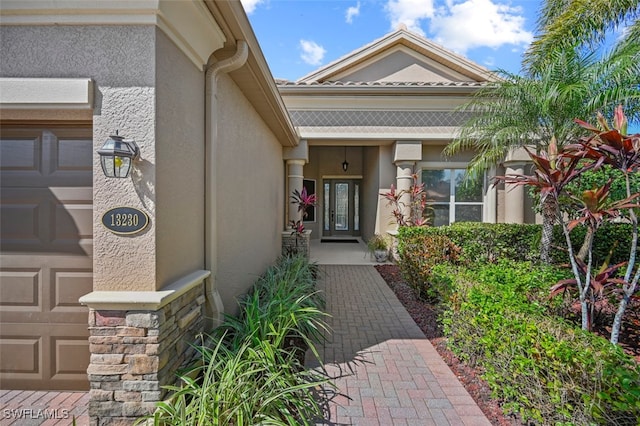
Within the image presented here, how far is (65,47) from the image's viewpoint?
238 centimetres

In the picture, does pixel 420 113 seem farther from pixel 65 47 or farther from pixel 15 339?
pixel 15 339

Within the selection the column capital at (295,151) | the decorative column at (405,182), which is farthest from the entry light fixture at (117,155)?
the decorative column at (405,182)

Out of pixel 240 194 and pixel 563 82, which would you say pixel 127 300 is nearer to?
pixel 240 194

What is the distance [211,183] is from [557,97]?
564cm

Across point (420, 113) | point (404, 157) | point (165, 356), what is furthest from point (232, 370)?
point (420, 113)

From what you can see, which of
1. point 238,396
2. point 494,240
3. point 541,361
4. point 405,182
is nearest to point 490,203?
point 405,182

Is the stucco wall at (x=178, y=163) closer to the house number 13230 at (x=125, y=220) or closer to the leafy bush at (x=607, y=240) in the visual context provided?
the house number 13230 at (x=125, y=220)

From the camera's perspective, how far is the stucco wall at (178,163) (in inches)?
95.6

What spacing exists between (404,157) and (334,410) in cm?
761

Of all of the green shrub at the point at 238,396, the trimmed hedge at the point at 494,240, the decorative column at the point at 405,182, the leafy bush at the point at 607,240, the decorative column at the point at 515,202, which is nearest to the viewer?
the green shrub at the point at 238,396

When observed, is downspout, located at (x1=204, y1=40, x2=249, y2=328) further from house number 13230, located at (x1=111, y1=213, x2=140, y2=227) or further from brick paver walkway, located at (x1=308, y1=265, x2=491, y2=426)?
brick paver walkway, located at (x1=308, y1=265, x2=491, y2=426)

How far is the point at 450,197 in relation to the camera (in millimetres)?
9562

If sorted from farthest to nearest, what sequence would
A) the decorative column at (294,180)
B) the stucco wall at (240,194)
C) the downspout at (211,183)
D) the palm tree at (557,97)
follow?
the decorative column at (294,180) < the palm tree at (557,97) < the stucco wall at (240,194) < the downspout at (211,183)

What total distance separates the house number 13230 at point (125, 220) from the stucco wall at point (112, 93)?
40 mm
